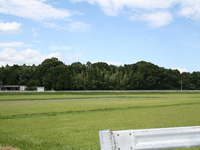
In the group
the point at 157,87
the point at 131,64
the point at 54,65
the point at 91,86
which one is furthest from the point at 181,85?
the point at 54,65

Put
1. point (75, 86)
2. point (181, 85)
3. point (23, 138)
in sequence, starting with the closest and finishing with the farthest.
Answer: point (23, 138), point (75, 86), point (181, 85)

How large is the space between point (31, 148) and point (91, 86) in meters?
89.0

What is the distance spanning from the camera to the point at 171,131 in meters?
3.46

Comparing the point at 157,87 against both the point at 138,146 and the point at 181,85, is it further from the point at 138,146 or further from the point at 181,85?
the point at 138,146

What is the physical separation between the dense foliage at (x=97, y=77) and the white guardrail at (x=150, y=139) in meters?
87.9

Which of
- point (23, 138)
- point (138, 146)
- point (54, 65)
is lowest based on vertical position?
point (23, 138)

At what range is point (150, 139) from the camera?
3.46 meters

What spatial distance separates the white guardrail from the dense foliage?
288 feet

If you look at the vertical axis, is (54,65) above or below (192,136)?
above

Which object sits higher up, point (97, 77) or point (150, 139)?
point (97, 77)

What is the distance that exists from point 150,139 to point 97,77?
97802 millimetres

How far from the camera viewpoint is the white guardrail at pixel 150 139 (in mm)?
3334

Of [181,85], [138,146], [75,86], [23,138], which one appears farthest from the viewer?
[181,85]

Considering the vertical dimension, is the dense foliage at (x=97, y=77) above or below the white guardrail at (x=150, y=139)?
above
